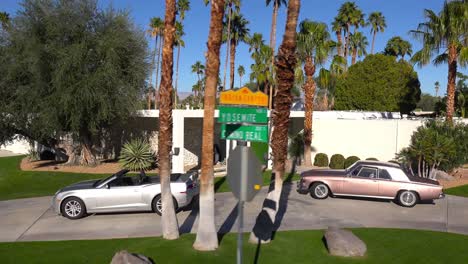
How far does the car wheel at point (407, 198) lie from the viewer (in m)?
14.9

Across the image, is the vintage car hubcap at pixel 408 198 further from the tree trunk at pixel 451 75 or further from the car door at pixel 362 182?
the tree trunk at pixel 451 75

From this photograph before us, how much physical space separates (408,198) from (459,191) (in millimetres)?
4691

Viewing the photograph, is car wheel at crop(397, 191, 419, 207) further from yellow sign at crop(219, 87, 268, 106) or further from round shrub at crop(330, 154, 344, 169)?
round shrub at crop(330, 154, 344, 169)

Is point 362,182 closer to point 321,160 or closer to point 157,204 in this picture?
point 157,204

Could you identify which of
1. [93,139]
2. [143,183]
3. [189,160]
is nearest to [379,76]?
[189,160]

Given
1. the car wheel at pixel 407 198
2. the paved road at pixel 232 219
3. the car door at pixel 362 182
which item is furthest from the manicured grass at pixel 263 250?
the car door at pixel 362 182

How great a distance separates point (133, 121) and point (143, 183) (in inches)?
534

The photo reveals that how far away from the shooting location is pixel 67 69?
21.1 meters

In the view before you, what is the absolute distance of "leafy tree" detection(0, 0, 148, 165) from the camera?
839 inches

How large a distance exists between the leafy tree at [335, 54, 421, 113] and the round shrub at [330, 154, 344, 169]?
→ 20975mm

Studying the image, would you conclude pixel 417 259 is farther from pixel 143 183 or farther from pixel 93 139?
pixel 93 139

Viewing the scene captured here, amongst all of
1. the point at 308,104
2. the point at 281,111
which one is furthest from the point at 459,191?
the point at 281,111

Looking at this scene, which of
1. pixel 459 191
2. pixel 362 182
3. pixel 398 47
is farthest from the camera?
pixel 398 47

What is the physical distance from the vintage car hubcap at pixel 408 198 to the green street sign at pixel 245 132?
9483 millimetres
